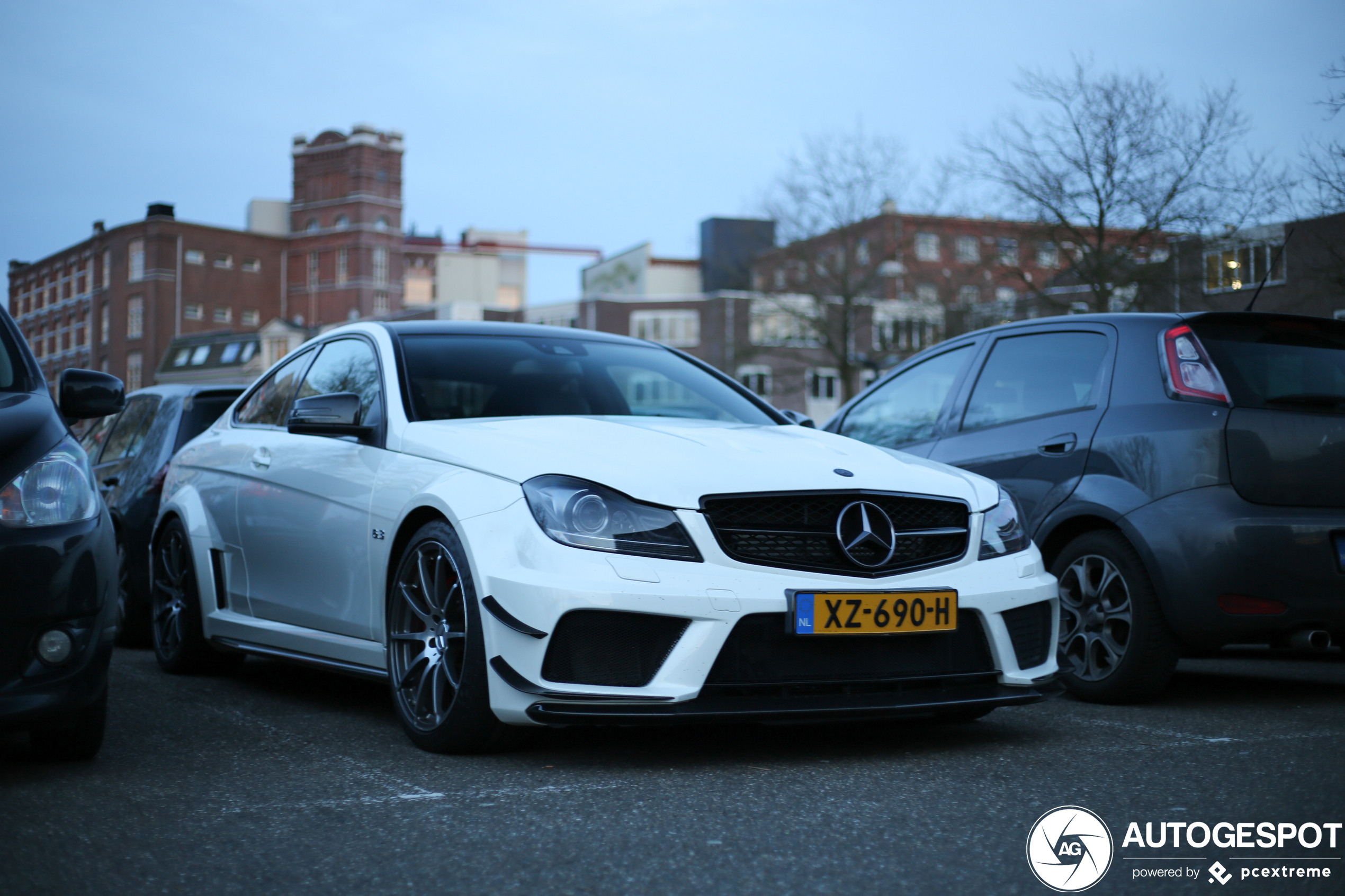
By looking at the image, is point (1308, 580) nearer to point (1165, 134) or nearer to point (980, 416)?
point (980, 416)

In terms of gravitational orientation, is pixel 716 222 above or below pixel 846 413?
above

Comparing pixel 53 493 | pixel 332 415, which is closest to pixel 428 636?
pixel 332 415

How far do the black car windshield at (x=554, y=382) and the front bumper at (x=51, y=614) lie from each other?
1.31 meters

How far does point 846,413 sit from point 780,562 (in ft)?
12.3

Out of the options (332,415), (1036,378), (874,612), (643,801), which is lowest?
(643,801)

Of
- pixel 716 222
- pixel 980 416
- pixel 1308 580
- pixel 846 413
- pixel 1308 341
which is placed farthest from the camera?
pixel 716 222

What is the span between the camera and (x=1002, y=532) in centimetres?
446

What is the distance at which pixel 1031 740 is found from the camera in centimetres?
447

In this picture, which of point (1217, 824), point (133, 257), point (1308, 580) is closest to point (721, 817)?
point (1217, 824)

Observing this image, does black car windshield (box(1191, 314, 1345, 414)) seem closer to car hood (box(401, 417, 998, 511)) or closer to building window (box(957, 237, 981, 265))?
car hood (box(401, 417, 998, 511))

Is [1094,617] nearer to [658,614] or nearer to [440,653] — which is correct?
[658,614]

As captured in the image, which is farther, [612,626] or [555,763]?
[555,763]

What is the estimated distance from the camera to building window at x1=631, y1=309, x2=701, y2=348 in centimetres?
8100

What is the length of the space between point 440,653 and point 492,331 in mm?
1849
